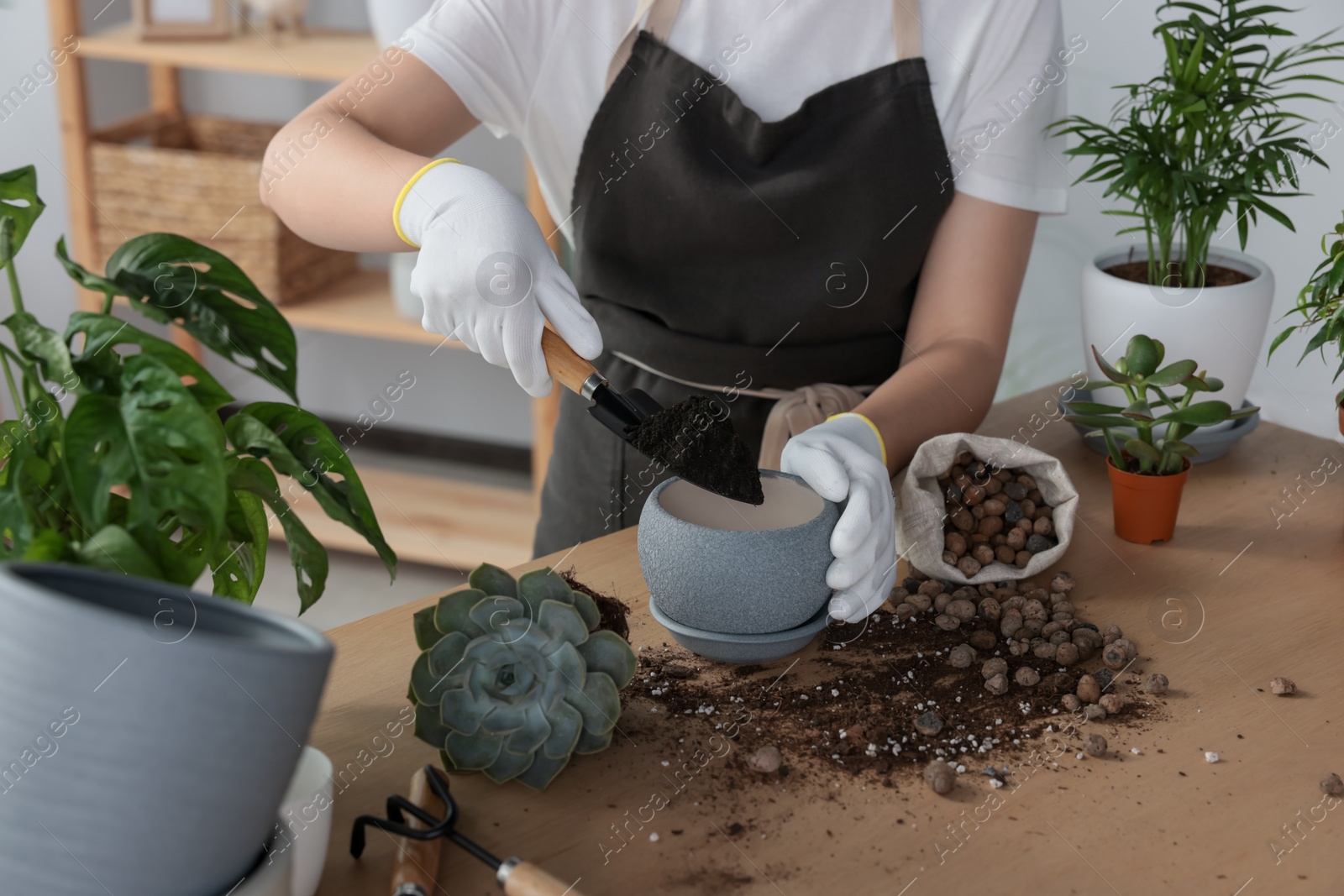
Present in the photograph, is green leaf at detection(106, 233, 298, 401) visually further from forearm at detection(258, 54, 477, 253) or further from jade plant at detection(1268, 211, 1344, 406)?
jade plant at detection(1268, 211, 1344, 406)

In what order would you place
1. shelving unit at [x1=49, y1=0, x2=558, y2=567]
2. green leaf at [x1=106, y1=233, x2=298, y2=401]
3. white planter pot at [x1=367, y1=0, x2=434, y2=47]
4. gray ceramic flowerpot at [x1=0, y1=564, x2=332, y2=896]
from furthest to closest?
shelving unit at [x1=49, y1=0, x2=558, y2=567] → white planter pot at [x1=367, y1=0, x2=434, y2=47] → green leaf at [x1=106, y1=233, x2=298, y2=401] → gray ceramic flowerpot at [x1=0, y1=564, x2=332, y2=896]

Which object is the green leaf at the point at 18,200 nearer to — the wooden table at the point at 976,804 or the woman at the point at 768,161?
the wooden table at the point at 976,804

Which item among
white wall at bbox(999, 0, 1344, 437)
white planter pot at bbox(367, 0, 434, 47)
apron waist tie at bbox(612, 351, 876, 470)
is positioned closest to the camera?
apron waist tie at bbox(612, 351, 876, 470)

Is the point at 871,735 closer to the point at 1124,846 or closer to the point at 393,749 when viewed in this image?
the point at 1124,846

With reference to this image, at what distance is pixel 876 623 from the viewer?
0.93 meters

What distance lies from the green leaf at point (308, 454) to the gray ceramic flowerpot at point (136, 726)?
12cm

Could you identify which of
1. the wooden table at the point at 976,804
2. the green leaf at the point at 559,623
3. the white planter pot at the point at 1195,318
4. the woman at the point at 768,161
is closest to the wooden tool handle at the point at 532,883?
the wooden table at the point at 976,804

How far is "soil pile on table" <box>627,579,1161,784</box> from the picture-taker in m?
0.78

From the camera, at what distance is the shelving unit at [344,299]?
2.39m

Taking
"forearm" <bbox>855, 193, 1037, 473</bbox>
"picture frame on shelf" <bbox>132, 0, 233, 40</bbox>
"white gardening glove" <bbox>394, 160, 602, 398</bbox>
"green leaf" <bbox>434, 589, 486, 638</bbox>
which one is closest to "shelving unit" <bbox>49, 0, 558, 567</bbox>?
"picture frame on shelf" <bbox>132, 0, 233, 40</bbox>

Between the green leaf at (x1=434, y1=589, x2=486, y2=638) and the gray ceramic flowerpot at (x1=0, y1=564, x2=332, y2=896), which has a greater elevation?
the gray ceramic flowerpot at (x1=0, y1=564, x2=332, y2=896)

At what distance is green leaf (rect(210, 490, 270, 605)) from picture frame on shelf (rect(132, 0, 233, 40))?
215 centimetres

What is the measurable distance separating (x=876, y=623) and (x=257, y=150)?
218cm

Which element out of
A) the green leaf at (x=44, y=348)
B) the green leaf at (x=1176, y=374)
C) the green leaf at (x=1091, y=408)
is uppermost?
the green leaf at (x=44, y=348)
